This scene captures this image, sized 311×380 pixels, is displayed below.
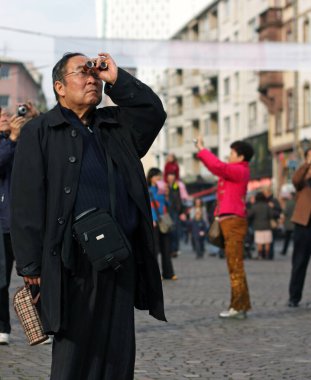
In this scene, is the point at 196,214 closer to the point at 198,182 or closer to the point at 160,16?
the point at 198,182

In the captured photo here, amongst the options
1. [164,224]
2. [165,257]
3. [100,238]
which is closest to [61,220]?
[100,238]

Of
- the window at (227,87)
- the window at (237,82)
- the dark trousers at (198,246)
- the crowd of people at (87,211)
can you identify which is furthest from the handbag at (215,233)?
the window at (227,87)

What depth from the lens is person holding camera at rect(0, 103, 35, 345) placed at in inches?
332

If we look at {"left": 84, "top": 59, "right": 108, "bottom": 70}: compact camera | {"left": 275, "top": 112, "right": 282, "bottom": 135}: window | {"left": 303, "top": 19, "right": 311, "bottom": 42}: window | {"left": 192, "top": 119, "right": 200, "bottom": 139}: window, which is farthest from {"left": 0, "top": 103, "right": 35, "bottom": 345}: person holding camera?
{"left": 192, "top": 119, "right": 200, "bottom": 139}: window

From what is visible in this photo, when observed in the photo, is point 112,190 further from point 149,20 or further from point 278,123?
point 149,20

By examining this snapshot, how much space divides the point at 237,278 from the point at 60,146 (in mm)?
6488

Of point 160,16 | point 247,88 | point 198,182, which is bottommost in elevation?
point 198,182

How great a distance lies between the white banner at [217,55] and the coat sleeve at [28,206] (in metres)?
14.3

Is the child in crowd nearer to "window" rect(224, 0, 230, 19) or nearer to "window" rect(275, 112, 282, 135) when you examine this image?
"window" rect(275, 112, 282, 135)

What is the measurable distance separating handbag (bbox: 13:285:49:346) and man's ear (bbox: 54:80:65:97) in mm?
965

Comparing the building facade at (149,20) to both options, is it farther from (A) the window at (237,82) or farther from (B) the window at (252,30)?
(B) the window at (252,30)

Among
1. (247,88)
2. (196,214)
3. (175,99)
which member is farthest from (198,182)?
(196,214)

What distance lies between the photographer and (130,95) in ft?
17.3

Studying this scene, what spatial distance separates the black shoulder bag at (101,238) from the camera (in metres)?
4.89
